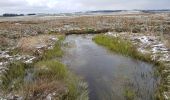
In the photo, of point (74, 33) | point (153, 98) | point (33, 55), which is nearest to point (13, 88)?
point (153, 98)

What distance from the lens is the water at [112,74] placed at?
1130 centimetres

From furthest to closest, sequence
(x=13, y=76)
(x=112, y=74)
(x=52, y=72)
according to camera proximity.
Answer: (x=112, y=74), (x=13, y=76), (x=52, y=72)

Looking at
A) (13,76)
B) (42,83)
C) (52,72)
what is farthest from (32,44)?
(42,83)

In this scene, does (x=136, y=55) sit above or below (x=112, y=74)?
above

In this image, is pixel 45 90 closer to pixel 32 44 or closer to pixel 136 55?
pixel 136 55

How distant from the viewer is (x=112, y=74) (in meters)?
14.8

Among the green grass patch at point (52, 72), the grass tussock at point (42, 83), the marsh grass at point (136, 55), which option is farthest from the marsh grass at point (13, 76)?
the marsh grass at point (136, 55)

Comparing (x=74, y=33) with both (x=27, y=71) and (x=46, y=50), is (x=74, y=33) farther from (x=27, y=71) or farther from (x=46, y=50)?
(x=27, y=71)

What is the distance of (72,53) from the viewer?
22453mm

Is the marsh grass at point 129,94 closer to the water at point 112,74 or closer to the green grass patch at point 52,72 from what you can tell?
the water at point 112,74

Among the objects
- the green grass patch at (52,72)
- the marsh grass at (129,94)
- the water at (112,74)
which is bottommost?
the water at (112,74)

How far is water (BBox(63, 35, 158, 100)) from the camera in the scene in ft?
37.1

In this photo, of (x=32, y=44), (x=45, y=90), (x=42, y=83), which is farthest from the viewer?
(x=32, y=44)

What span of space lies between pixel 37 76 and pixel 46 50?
845 centimetres
